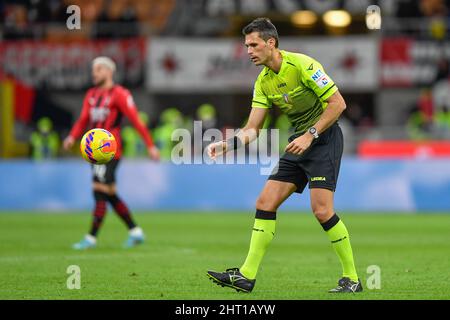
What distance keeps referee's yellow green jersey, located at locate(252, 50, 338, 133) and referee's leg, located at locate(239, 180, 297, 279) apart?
0.55 meters

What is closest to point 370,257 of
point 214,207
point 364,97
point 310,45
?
point 214,207

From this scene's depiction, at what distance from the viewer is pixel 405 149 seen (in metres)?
24.1

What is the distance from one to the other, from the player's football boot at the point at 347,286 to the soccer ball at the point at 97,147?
314cm

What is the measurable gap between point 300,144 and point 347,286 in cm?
131

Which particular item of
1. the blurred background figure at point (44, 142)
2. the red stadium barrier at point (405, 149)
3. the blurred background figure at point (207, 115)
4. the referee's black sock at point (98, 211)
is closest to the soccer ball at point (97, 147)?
the referee's black sock at point (98, 211)

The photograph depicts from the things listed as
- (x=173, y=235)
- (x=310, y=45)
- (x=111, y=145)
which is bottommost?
(x=173, y=235)

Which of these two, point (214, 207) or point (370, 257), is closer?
point (370, 257)

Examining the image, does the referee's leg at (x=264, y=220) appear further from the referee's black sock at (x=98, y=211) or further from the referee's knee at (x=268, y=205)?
the referee's black sock at (x=98, y=211)

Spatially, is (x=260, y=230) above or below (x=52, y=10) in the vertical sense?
below

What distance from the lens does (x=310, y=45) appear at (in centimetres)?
2798

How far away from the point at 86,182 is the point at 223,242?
7085mm

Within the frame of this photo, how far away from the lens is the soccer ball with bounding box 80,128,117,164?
34.4 feet

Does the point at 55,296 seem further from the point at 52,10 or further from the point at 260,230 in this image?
the point at 52,10

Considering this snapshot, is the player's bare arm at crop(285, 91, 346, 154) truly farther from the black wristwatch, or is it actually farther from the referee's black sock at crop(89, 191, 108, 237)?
the referee's black sock at crop(89, 191, 108, 237)
